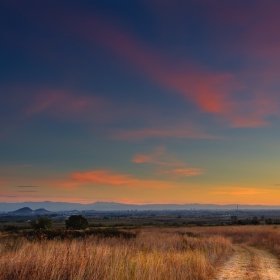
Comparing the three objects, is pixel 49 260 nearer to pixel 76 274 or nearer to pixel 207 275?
pixel 76 274

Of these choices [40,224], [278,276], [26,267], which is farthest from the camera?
[40,224]

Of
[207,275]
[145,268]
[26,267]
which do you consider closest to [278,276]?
[207,275]

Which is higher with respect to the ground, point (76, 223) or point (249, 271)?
point (249, 271)

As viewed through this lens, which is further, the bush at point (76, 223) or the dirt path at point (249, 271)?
the bush at point (76, 223)

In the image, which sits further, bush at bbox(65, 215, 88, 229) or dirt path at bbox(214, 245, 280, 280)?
bush at bbox(65, 215, 88, 229)

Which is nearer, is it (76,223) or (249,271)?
(249,271)

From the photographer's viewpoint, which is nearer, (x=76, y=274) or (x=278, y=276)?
(x=76, y=274)

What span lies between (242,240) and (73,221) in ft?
154

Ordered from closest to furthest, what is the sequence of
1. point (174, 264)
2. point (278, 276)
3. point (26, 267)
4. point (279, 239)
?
point (26, 267) → point (174, 264) → point (278, 276) → point (279, 239)

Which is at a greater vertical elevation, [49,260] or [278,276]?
[49,260]

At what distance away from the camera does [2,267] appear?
9141 millimetres

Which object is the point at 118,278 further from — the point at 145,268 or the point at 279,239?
the point at 279,239

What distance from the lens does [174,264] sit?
13695 mm

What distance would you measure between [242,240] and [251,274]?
27.7 m
